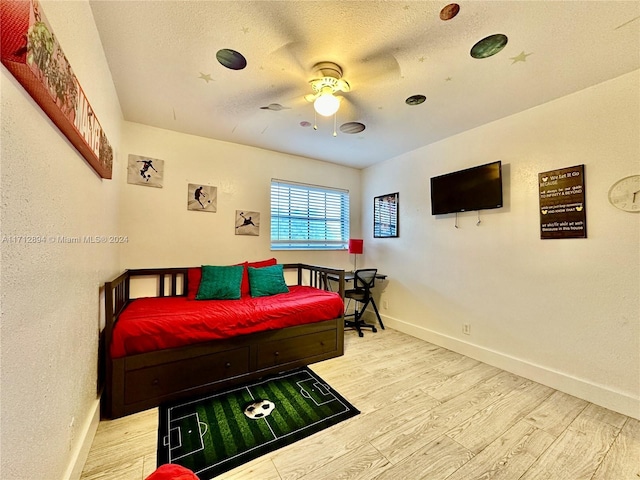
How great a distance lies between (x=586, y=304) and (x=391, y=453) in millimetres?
1906

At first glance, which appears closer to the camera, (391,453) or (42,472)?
(42,472)

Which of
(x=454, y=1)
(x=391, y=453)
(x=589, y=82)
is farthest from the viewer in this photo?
(x=589, y=82)

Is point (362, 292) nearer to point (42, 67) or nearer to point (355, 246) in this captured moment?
point (355, 246)

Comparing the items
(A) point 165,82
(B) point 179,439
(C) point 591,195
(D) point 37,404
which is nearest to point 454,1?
(C) point 591,195

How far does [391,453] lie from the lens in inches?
57.6

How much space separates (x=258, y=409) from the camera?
6.04ft

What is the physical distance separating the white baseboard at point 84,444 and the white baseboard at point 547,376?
3.11 m

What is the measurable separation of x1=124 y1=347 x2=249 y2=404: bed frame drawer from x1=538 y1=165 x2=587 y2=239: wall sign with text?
282 centimetres

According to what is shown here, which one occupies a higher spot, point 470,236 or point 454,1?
point 454,1

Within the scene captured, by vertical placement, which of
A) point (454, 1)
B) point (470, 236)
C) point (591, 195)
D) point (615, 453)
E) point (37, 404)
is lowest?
point (615, 453)

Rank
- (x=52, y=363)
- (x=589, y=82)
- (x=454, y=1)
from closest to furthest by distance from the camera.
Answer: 1. (x=52, y=363)
2. (x=454, y=1)
3. (x=589, y=82)

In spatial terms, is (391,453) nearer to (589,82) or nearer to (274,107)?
(274,107)

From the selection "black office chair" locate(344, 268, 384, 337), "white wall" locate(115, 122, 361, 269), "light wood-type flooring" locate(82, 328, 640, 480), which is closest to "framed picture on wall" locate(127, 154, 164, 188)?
"white wall" locate(115, 122, 361, 269)

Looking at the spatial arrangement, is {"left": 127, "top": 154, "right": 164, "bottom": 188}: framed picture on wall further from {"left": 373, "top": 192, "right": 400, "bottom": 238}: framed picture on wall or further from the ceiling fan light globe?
{"left": 373, "top": 192, "right": 400, "bottom": 238}: framed picture on wall
